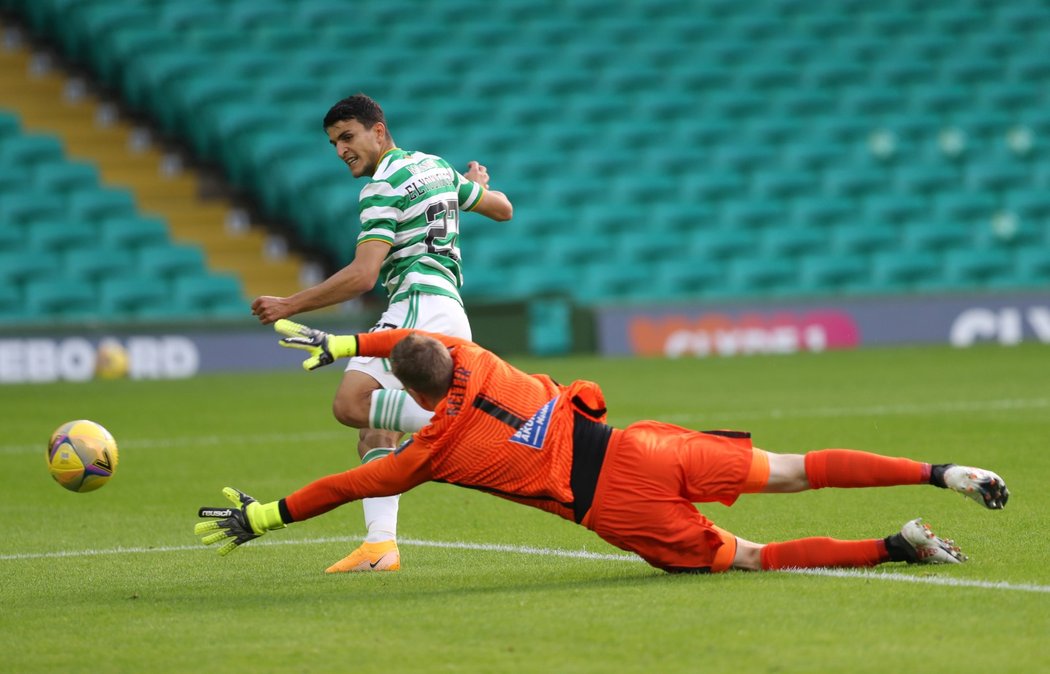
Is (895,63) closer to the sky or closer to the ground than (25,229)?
closer to the sky

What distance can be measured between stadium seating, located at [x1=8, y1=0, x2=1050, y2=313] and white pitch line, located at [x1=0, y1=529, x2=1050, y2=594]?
14.9 meters

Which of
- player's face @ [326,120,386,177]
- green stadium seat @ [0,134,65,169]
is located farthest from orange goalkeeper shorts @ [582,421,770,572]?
green stadium seat @ [0,134,65,169]

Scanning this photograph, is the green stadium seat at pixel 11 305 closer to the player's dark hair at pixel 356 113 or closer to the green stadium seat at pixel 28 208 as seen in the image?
the green stadium seat at pixel 28 208

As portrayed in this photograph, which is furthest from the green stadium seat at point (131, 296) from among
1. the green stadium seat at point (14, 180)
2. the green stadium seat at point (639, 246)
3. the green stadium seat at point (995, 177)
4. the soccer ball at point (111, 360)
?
the green stadium seat at point (995, 177)

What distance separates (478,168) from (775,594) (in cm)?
309

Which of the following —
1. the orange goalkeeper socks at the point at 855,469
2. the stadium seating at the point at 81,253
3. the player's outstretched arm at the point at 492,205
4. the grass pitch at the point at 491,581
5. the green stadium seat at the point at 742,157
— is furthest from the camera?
the green stadium seat at the point at 742,157

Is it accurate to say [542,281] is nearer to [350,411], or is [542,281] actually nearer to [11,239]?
[11,239]

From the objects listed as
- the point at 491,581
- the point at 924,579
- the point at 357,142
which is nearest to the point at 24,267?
the point at 357,142

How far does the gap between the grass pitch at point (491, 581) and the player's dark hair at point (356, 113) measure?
6.24 ft

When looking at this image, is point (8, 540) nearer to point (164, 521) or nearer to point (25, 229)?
point (164, 521)

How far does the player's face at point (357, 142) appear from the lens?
7.43 metres

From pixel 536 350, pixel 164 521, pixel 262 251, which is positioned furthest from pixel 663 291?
pixel 164 521

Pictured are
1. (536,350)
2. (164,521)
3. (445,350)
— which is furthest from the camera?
(536,350)

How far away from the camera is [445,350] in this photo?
6258 mm
